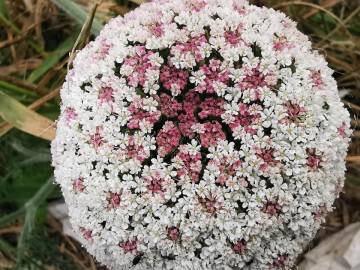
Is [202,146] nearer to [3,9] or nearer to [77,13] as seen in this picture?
[77,13]

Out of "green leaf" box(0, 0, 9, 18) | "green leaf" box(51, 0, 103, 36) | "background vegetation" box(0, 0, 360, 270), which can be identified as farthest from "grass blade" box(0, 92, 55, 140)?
"green leaf" box(0, 0, 9, 18)

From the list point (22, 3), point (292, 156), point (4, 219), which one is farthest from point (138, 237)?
point (22, 3)

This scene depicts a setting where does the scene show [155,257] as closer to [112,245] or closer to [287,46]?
[112,245]

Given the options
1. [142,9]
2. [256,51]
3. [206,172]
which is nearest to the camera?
[206,172]

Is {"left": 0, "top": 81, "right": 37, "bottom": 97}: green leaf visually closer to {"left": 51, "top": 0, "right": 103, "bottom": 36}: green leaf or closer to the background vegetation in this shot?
the background vegetation

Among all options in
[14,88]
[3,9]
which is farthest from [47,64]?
[3,9]
